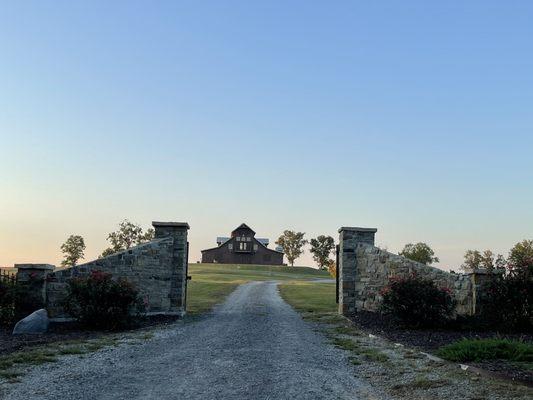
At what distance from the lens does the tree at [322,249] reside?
101 metres

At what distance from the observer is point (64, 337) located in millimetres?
12758

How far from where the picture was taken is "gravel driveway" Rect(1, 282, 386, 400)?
7219 millimetres

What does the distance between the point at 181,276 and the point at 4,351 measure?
8.14 m

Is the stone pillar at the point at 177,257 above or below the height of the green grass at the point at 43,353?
above

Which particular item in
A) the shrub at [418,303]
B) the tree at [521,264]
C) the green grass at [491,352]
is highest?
the tree at [521,264]

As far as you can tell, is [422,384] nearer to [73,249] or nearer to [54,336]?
[54,336]

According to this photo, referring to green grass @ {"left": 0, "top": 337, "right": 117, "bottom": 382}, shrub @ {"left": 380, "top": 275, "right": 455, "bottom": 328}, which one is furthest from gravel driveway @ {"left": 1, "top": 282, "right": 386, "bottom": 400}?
shrub @ {"left": 380, "top": 275, "right": 455, "bottom": 328}

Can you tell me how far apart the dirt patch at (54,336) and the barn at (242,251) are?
245 ft

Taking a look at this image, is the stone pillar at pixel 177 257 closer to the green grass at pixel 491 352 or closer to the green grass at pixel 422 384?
the green grass at pixel 491 352

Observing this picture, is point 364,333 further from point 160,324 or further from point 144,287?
point 144,287

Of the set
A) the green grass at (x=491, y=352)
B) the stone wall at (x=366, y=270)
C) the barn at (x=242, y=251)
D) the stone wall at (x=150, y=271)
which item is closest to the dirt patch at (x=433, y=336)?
the green grass at (x=491, y=352)

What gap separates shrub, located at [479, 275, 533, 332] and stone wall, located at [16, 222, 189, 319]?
9558 mm

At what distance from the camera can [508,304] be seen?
13.9 metres

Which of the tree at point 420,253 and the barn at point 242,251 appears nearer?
the tree at point 420,253
